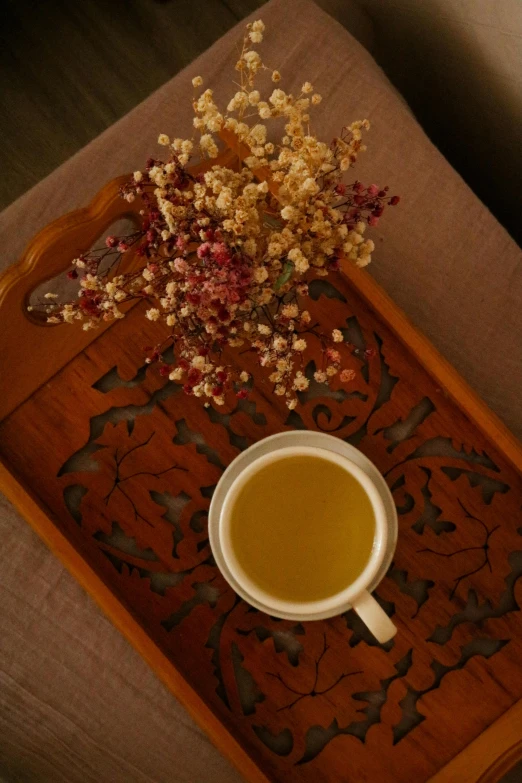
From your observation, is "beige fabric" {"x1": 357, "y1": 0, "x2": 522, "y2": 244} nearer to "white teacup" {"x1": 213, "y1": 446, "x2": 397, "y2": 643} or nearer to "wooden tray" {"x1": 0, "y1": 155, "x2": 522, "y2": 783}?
"wooden tray" {"x1": 0, "y1": 155, "x2": 522, "y2": 783}

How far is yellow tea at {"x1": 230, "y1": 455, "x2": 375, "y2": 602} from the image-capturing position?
2.45 ft

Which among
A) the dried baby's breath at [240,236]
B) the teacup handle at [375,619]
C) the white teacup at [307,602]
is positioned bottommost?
the teacup handle at [375,619]

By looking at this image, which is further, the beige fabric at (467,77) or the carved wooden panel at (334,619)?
the beige fabric at (467,77)

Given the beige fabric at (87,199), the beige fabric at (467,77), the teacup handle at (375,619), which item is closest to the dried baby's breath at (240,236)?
the teacup handle at (375,619)

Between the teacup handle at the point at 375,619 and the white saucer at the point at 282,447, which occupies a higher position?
the white saucer at the point at 282,447

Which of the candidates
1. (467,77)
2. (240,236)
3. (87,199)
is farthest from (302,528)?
(467,77)

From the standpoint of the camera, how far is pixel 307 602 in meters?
0.74

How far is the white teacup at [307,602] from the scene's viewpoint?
72 centimetres

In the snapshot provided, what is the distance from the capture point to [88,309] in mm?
639

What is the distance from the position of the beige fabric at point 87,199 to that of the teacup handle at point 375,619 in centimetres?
40

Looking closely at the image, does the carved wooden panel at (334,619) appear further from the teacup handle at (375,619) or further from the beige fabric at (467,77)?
the beige fabric at (467,77)

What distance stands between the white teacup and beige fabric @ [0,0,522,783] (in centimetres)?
31

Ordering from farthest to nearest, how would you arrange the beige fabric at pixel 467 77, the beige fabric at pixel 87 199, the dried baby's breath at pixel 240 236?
the beige fabric at pixel 467 77 → the beige fabric at pixel 87 199 → the dried baby's breath at pixel 240 236

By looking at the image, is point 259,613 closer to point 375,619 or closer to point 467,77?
point 375,619
